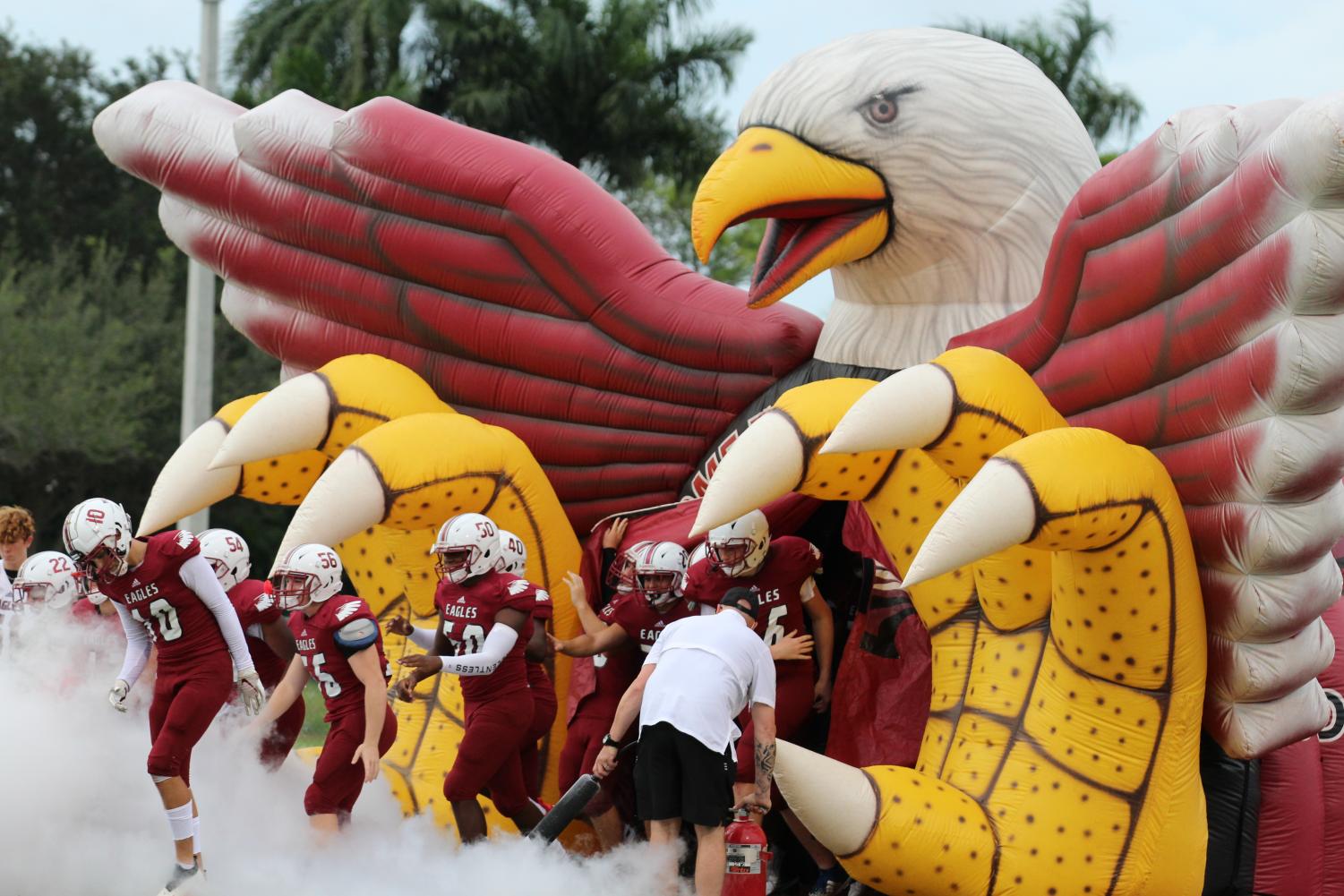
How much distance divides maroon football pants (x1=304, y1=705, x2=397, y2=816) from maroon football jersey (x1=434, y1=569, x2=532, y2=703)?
1.12 ft

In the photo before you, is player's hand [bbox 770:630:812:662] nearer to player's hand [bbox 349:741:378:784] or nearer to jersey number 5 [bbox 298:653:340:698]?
player's hand [bbox 349:741:378:784]

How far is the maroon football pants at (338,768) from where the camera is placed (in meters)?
6.04

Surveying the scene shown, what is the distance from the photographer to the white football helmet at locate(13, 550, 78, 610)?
701 centimetres

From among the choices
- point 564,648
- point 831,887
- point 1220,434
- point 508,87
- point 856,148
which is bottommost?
point 831,887

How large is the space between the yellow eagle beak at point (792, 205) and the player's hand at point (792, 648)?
4.00ft

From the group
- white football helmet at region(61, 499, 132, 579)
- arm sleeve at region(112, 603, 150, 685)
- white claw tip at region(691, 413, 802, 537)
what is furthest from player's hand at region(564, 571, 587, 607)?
white football helmet at region(61, 499, 132, 579)

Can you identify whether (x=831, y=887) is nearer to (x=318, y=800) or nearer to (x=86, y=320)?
(x=318, y=800)

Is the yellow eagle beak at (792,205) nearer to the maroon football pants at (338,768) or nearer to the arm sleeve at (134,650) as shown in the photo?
the maroon football pants at (338,768)

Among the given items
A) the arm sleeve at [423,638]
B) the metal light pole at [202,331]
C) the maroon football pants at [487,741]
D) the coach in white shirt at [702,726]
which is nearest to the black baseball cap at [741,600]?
the coach in white shirt at [702,726]

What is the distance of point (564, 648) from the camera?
6570mm

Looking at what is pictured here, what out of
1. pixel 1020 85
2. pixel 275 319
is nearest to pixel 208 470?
pixel 275 319

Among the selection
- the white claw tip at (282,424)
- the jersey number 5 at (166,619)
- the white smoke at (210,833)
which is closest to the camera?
the white smoke at (210,833)

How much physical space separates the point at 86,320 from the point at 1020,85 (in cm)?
1567

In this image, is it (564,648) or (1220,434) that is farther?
(564,648)
